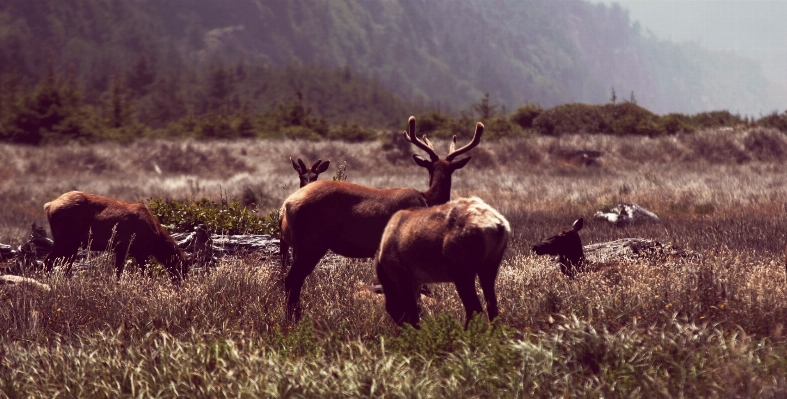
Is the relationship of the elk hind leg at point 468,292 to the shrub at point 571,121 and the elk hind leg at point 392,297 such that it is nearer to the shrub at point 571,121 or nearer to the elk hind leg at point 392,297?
the elk hind leg at point 392,297

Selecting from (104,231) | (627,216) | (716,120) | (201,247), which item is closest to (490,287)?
(201,247)

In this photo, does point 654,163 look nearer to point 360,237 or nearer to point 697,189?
point 697,189

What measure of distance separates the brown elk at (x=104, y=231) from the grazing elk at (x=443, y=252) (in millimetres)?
4326

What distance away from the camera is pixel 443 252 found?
561cm

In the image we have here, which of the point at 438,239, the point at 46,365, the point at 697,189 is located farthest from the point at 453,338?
the point at 697,189

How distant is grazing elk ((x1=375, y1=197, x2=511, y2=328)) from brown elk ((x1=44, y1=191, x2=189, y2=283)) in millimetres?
4326

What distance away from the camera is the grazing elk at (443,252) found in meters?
5.49

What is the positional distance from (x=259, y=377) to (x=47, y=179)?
29413 mm

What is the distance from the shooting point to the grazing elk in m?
5.49

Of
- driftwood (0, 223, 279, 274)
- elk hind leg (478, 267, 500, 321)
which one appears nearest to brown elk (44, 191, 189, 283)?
driftwood (0, 223, 279, 274)

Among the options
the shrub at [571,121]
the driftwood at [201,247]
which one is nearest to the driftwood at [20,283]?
the driftwood at [201,247]

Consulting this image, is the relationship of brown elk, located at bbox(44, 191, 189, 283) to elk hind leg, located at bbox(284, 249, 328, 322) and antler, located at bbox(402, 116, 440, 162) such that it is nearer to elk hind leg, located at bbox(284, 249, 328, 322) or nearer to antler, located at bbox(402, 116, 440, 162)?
elk hind leg, located at bbox(284, 249, 328, 322)

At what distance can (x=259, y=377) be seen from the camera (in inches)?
192

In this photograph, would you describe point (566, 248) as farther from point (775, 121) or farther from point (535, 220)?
point (775, 121)
